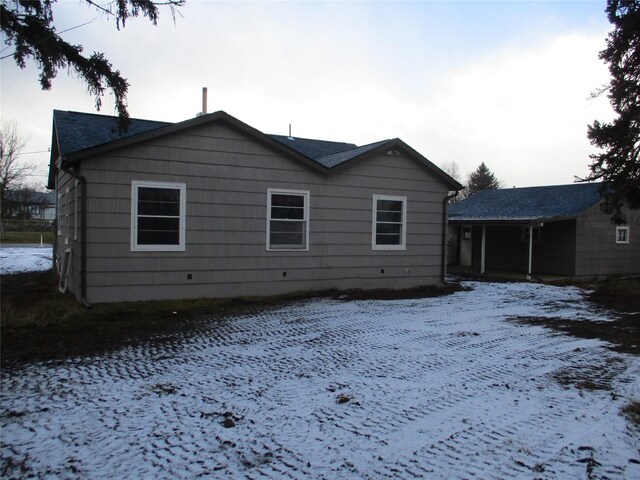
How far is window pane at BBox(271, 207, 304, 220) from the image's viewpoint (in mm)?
10727

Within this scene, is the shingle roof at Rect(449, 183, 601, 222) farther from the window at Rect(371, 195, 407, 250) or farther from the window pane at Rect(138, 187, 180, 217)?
the window pane at Rect(138, 187, 180, 217)

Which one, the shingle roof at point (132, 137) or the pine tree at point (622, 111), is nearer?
the shingle roof at point (132, 137)

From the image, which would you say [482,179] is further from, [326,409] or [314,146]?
[326,409]

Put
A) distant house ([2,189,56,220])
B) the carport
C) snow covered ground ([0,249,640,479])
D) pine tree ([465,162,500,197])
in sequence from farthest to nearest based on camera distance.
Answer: pine tree ([465,162,500,197]) → distant house ([2,189,56,220]) → the carport → snow covered ground ([0,249,640,479])

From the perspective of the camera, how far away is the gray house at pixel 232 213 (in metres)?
8.90

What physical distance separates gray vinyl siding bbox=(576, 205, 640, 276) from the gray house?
8.18 metres

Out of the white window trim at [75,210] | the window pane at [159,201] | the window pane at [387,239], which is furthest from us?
the window pane at [387,239]

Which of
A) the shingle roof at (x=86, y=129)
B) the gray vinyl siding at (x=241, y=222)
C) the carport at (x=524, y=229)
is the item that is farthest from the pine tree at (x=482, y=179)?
the shingle roof at (x=86, y=129)

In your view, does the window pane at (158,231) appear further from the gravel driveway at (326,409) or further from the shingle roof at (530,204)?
the shingle roof at (530,204)

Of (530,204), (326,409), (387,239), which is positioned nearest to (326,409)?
(326,409)

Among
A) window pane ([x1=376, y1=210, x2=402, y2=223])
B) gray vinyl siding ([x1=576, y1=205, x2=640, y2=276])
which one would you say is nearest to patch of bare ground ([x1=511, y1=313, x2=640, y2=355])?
window pane ([x1=376, y1=210, x2=402, y2=223])

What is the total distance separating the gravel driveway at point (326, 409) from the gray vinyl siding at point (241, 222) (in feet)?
10.2

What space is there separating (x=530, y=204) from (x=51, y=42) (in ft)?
60.5

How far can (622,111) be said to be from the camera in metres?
14.1
